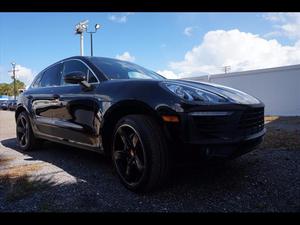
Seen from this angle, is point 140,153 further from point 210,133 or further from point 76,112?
point 76,112

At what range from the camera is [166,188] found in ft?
11.3

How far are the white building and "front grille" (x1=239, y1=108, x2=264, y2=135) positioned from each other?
13053 mm

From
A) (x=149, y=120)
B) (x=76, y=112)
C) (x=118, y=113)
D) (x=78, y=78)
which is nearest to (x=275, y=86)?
(x=76, y=112)

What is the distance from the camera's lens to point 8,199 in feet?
10.9

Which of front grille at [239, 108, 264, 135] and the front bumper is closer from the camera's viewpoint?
the front bumper

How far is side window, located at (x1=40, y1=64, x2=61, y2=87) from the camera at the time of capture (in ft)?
17.4

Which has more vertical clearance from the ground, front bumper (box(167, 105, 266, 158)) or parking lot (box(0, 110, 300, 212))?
front bumper (box(167, 105, 266, 158))

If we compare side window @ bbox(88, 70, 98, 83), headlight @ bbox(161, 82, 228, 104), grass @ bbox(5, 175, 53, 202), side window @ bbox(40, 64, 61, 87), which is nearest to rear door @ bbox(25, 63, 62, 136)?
side window @ bbox(40, 64, 61, 87)

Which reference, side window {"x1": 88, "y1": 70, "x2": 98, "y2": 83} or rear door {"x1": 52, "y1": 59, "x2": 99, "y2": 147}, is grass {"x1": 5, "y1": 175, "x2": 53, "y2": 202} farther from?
side window {"x1": 88, "y1": 70, "x2": 98, "y2": 83}

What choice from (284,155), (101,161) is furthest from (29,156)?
(284,155)
